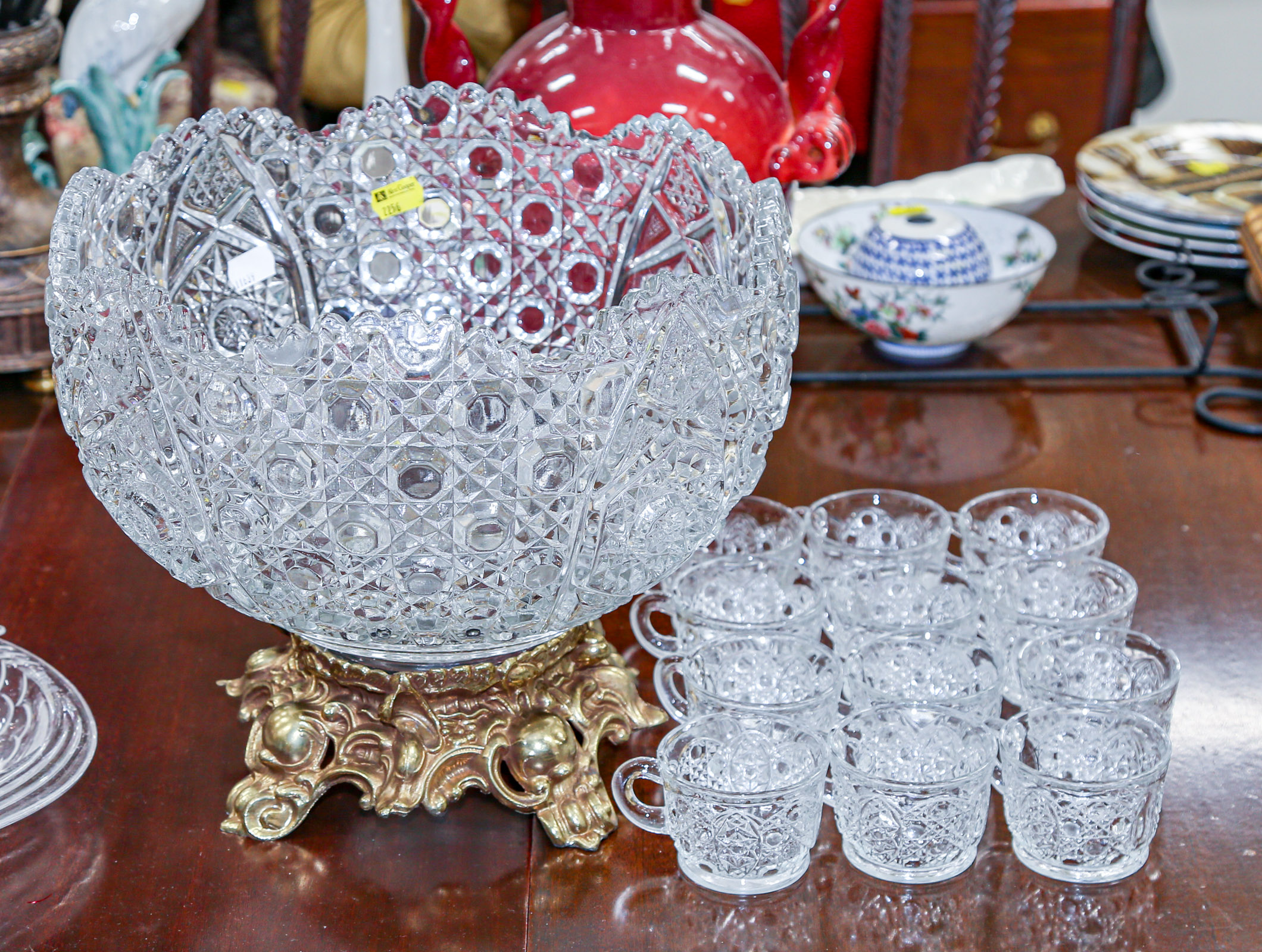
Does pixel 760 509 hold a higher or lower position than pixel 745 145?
lower

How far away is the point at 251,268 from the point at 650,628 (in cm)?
35

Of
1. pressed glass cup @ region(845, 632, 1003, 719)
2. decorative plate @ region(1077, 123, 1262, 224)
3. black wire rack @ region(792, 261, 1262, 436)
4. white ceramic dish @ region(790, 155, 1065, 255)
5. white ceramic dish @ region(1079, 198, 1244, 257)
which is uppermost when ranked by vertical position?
pressed glass cup @ region(845, 632, 1003, 719)

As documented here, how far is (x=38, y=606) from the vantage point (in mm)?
903

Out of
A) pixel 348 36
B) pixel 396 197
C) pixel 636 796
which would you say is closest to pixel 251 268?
pixel 396 197

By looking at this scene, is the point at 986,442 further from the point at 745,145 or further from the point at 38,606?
the point at 38,606

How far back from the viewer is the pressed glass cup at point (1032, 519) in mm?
923

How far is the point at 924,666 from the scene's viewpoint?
0.78 m

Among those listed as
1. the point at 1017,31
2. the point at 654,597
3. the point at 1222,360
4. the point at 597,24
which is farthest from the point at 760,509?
the point at 1017,31

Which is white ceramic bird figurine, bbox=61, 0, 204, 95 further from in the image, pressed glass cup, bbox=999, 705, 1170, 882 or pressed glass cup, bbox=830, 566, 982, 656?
pressed glass cup, bbox=999, 705, 1170, 882

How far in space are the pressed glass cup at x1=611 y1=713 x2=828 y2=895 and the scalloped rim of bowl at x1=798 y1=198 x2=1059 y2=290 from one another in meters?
0.52

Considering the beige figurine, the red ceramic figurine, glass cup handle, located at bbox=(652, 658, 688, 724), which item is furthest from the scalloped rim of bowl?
the beige figurine

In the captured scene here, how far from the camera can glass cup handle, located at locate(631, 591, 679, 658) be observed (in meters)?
0.84

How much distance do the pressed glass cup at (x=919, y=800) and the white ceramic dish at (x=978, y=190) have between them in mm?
730

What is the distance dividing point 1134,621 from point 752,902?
1.12ft
